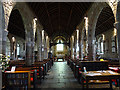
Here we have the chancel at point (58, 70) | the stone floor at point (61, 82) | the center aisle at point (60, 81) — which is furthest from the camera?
the center aisle at point (60, 81)

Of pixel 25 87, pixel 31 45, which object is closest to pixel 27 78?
pixel 25 87

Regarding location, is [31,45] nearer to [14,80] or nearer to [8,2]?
[8,2]

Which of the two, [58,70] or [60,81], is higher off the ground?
[60,81]

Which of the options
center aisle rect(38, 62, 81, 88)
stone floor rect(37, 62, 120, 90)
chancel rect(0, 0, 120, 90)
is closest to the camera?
chancel rect(0, 0, 120, 90)

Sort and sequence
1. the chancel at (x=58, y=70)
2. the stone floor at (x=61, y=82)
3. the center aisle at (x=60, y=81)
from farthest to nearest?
1. the center aisle at (x=60, y=81)
2. the stone floor at (x=61, y=82)
3. the chancel at (x=58, y=70)

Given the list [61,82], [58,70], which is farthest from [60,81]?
[58,70]

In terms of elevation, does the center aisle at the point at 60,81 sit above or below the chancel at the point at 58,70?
below

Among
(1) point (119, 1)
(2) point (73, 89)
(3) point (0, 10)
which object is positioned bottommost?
(2) point (73, 89)

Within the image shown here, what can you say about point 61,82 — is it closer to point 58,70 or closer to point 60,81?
point 60,81

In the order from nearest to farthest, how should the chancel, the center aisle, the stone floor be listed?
the chancel, the stone floor, the center aisle

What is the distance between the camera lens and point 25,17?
8.52m

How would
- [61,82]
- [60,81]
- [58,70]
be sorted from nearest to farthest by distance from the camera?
[61,82], [60,81], [58,70]

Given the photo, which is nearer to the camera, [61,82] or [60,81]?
[61,82]

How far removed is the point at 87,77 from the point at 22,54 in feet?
74.3
